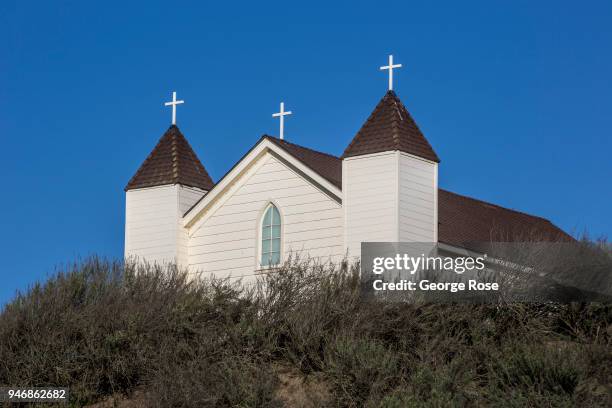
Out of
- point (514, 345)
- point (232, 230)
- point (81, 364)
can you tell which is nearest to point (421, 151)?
point (232, 230)

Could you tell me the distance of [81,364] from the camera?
2227 cm

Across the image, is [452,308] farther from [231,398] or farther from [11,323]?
[11,323]

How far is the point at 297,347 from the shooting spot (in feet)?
71.5

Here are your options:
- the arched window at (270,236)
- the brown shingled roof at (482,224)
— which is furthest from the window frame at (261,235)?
the brown shingled roof at (482,224)

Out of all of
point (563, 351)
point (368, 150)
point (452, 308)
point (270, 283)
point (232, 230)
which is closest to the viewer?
point (563, 351)

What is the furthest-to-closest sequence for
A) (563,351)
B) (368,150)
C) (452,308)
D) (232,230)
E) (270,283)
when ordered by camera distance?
(232,230), (368,150), (270,283), (452,308), (563,351)

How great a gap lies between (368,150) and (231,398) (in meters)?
7.87

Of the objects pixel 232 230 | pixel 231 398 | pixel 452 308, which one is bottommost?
pixel 231 398

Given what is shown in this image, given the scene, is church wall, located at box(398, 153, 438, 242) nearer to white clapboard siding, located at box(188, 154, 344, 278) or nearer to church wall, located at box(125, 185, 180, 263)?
white clapboard siding, located at box(188, 154, 344, 278)

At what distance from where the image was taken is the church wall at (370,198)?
2581cm

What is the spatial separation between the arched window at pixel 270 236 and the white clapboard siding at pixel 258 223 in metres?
0.15

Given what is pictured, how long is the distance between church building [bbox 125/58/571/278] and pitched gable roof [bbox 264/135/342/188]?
5cm

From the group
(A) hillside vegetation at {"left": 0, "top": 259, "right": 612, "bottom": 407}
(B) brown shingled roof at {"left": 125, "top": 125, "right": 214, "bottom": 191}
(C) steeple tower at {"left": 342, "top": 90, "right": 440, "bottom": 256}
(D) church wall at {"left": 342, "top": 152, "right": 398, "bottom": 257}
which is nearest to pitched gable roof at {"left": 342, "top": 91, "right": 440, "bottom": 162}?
(C) steeple tower at {"left": 342, "top": 90, "right": 440, "bottom": 256}

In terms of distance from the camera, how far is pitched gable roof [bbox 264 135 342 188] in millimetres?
27750
